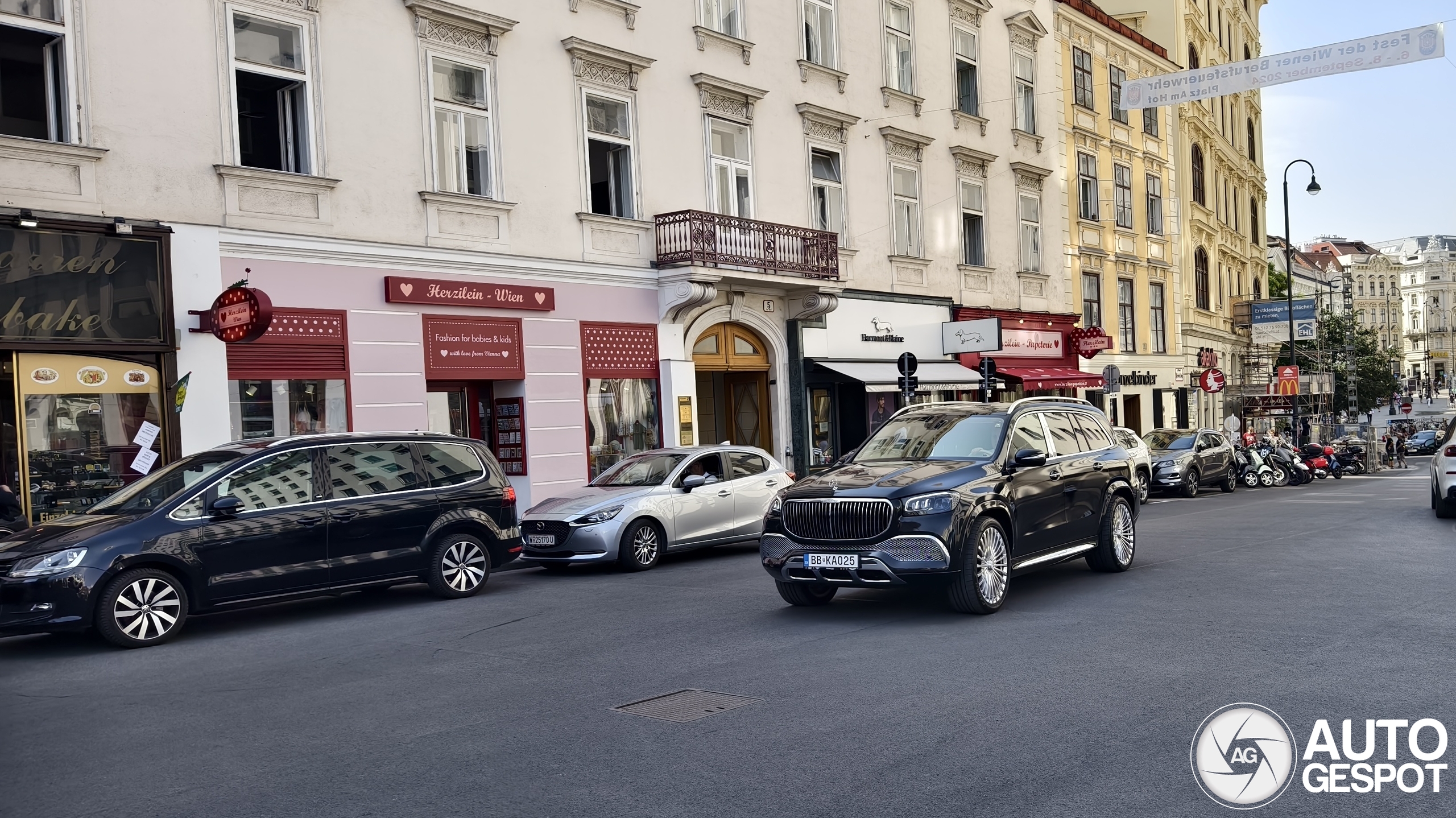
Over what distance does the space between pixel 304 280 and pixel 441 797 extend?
12.9 metres

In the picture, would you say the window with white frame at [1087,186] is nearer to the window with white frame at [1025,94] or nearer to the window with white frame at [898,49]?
the window with white frame at [1025,94]

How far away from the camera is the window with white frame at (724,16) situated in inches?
932

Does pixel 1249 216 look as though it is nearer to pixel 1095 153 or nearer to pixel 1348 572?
pixel 1095 153

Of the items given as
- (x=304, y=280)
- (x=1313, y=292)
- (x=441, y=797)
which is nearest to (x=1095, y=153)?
(x=304, y=280)

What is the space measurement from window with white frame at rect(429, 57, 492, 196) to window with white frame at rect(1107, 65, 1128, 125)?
25050 mm

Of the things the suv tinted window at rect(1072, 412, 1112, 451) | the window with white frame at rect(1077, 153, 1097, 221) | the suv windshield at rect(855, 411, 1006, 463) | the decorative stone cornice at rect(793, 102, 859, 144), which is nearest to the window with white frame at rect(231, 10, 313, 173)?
the suv windshield at rect(855, 411, 1006, 463)

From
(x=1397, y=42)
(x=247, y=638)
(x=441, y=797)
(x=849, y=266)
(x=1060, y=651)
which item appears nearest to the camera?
(x=441, y=797)

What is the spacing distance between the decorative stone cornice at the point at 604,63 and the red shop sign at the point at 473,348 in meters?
4.63

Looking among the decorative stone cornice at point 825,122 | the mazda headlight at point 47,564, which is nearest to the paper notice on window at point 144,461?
the mazda headlight at point 47,564

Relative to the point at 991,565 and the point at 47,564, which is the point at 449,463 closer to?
the point at 47,564

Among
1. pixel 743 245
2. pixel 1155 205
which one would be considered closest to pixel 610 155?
pixel 743 245

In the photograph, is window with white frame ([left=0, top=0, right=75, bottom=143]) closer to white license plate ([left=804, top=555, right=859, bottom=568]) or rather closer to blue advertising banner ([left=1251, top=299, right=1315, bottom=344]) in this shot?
white license plate ([left=804, top=555, right=859, bottom=568])

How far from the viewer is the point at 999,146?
32.6 metres

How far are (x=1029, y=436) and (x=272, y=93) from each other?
39.0 feet
